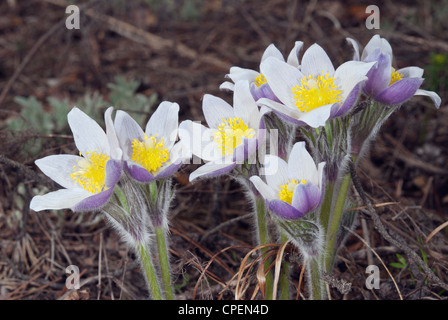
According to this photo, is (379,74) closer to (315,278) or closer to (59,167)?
(315,278)

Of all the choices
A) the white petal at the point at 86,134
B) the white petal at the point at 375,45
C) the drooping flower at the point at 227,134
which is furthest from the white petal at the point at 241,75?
the white petal at the point at 86,134

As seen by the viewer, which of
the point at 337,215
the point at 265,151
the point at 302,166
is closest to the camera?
the point at 302,166

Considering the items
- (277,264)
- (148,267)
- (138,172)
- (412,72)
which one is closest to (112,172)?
(138,172)

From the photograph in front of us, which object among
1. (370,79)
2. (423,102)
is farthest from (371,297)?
(423,102)

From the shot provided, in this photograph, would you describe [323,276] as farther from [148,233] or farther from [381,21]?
[381,21]

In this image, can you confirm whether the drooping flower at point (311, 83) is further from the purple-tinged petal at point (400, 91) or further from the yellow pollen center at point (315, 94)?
the purple-tinged petal at point (400, 91)

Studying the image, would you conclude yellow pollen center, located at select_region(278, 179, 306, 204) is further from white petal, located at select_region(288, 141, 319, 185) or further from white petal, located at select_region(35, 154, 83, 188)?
white petal, located at select_region(35, 154, 83, 188)
